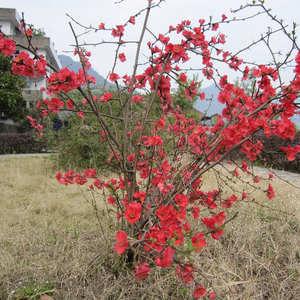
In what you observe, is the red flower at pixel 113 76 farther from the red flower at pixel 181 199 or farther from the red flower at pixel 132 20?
the red flower at pixel 181 199

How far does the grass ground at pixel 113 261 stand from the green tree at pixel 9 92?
11.1 meters

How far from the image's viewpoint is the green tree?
1159 centimetres

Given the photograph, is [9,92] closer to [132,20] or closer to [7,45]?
[132,20]

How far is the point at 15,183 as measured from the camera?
360 centimetres

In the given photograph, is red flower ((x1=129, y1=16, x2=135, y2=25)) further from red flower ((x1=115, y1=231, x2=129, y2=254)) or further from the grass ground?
red flower ((x1=115, y1=231, x2=129, y2=254))

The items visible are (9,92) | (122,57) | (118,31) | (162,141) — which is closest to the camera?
(162,141)

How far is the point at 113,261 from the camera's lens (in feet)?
5.01

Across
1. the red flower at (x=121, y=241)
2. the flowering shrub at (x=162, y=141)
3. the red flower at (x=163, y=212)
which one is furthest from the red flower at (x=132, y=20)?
the red flower at (x=121, y=241)

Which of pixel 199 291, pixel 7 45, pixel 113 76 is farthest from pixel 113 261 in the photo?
pixel 7 45

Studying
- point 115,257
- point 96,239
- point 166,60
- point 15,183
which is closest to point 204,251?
point 115,257

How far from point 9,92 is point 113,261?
12.7m

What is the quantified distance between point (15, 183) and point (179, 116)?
2.95 m

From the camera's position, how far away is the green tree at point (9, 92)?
1159 cm

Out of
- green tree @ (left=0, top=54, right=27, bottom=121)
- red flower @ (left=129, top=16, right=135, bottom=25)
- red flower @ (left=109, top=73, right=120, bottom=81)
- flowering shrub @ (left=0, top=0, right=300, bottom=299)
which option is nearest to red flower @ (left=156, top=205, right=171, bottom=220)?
flowering shrub @ (left=0, top=0, right=300, bottom=299)
